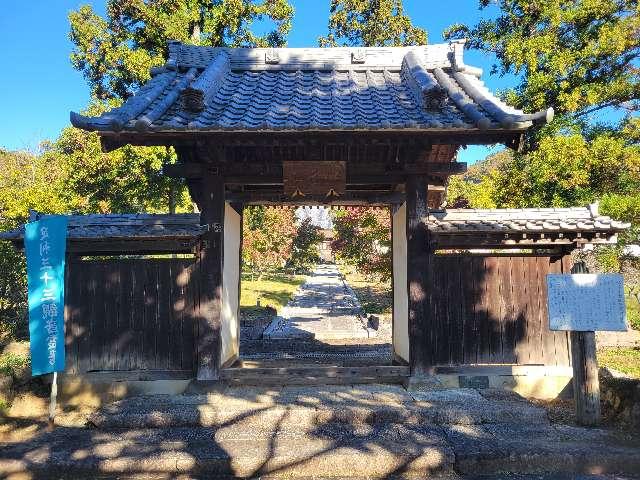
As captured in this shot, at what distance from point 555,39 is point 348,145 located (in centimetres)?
1455

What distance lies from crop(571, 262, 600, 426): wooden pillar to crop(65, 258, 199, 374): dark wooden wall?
4999mm

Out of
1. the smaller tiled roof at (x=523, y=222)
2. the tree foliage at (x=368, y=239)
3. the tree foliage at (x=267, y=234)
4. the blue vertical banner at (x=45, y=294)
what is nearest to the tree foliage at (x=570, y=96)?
the tree foliage at (x=368, y=239)

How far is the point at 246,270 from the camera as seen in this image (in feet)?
130

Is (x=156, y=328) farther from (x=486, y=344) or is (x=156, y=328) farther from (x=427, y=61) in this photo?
(x=427, y=61)

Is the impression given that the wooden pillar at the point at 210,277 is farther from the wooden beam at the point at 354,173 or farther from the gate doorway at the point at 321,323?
the gate doorway at the point at 321,323

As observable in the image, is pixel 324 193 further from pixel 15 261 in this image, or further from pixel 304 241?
pixel 304 241

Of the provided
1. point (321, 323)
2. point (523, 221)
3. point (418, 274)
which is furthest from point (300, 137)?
point (321, 323)

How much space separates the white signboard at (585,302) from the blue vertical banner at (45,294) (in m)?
6.06

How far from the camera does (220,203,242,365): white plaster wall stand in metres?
6.73

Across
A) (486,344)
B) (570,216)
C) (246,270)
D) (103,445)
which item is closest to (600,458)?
(486,344)

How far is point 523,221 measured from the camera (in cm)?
596

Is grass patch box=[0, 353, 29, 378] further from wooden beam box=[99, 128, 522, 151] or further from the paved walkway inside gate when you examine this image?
the paved walkway inside gate

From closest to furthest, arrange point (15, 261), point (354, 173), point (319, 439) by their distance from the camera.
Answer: point (319, 439) → point (354, 173) → point (15, 261)

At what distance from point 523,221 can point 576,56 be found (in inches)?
523
